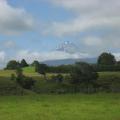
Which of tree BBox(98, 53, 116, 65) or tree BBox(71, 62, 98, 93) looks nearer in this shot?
tree BBox(71, 62, 98, 93)

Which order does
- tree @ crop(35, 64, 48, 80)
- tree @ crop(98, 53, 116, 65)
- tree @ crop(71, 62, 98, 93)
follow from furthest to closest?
tree @ crop(98, 53, 116, 65) < tree @ crop(35, 64, 48, 80) < tree @ crop(71, 62, 98, 93)

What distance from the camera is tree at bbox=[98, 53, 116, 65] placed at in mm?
182238

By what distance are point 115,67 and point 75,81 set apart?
159 feet

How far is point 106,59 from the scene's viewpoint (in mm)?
186125

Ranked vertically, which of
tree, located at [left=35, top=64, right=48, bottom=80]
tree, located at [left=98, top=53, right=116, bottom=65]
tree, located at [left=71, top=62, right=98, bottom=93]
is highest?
tree, located at [left=98, top=53, right=116, bottom=65]

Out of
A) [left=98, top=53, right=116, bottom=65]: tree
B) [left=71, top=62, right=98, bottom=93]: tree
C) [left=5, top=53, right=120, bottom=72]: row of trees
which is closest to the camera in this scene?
[left=71, top=62, right=98, bottom=93]: tree

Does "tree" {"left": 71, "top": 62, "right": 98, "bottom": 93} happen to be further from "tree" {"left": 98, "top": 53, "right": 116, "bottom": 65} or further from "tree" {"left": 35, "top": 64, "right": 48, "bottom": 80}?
"tree" {"left": 98, "top": 53, "right": 116, "bottom": 65}

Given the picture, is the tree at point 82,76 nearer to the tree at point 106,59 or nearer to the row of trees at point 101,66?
the row of trees at point 101,66

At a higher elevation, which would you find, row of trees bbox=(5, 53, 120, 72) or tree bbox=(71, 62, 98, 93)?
row of trees bbox=(5, 53, 120, 72)

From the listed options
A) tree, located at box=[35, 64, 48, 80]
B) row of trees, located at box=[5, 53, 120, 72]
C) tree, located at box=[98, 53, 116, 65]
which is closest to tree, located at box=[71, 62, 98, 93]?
row of trees, located at box=[5, 53, 120, 72]

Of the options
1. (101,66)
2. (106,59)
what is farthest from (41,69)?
(106,59)

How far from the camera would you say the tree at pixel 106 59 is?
182238 mm

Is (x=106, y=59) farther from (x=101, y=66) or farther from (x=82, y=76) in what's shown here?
(x=82, y=76)

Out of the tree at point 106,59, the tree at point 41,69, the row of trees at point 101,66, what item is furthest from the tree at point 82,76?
the tree at point 106,59
